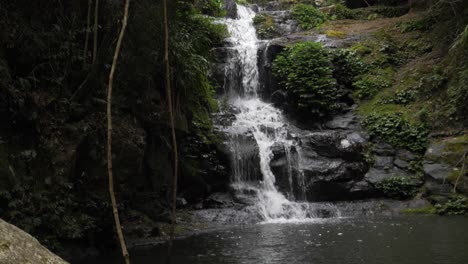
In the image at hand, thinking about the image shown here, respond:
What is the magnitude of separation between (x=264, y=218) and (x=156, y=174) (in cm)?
312

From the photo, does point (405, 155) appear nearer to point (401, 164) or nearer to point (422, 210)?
point (401, 164)

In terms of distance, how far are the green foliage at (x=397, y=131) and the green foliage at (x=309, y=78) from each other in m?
1.59

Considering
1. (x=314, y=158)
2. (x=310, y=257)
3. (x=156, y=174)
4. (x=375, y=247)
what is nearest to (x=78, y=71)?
(x=156, y=174)

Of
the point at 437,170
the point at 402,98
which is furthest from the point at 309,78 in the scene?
the point at 437,170

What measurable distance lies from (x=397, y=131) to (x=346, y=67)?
12.3 feet

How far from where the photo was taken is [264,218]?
1163cm

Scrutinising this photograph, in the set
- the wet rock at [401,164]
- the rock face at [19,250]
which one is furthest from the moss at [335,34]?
the rock face at [19,250]

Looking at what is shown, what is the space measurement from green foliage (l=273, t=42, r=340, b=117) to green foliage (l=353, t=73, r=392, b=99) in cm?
80

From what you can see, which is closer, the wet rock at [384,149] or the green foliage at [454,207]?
the green foliage at [454,207]

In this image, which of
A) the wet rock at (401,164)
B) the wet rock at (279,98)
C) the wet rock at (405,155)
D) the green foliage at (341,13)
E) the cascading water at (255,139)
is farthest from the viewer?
the green foliage at (341,13)

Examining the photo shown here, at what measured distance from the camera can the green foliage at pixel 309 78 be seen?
15625 mm

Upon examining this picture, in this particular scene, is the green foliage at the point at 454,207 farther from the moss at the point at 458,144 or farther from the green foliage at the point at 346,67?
the green foliage at the point at 346,67

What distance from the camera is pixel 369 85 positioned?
1612cm

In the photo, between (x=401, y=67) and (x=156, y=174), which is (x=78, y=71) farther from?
(x=401, y=67)
